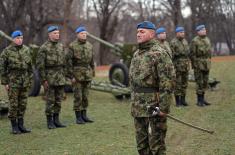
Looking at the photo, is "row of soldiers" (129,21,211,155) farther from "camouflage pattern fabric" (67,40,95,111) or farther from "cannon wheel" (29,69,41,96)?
"cannon wheel" (29,69,41,96)

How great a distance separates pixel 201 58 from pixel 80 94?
3219 mm

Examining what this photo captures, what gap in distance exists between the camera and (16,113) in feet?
28.6

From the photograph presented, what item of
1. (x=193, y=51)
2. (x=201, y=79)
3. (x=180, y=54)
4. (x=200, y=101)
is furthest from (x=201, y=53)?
(x=200, y=101)

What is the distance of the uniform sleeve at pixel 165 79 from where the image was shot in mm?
5492

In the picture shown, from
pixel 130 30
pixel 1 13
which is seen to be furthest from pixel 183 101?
pixel 130 30

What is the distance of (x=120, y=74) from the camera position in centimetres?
1499

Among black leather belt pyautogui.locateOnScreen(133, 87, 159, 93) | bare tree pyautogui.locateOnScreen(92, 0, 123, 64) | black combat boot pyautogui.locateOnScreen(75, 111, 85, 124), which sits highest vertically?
bare tree pyautogui.locateOnScreen(92, 0, 123, 64)

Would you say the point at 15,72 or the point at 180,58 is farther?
the point at 180,58

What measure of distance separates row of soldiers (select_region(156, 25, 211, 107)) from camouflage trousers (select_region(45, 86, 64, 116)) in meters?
2.94

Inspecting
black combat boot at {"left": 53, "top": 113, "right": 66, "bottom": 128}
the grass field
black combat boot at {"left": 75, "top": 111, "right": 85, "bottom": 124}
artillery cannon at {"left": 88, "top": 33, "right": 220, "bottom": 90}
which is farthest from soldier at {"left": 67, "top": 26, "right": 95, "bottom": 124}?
artillery cannon at {"left": 88, "top": 33, "right": 220, "bottom": 90}

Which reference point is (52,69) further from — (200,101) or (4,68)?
(200,101)

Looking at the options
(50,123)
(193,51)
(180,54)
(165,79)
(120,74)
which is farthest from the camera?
(120,74)

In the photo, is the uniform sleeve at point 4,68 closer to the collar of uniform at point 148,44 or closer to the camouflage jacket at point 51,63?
the camouflage jacket at point 51,63

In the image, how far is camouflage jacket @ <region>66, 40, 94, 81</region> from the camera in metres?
9.32
